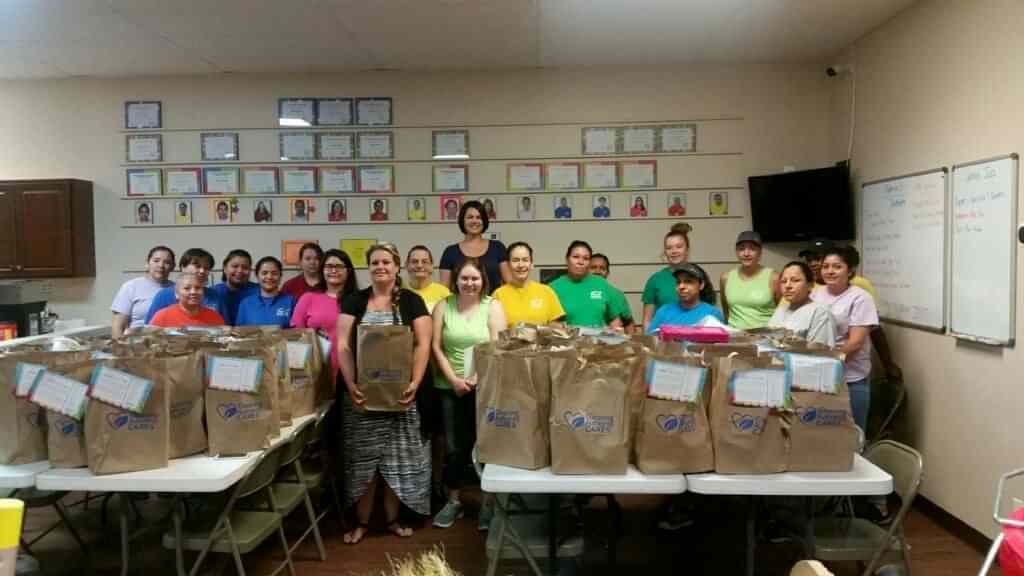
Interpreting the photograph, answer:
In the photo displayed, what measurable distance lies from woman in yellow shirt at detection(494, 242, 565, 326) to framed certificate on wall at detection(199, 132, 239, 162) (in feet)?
9.56

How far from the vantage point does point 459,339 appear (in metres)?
3.28

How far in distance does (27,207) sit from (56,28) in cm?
169

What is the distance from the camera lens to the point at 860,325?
10.8 ft

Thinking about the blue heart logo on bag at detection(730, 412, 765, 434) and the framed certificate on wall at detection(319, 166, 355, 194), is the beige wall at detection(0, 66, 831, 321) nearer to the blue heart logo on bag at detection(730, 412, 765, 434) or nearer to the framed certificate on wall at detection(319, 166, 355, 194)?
the framed certificate on wall at detection(319, 166, 355, 194)

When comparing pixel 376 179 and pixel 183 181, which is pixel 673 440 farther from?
pixel 183 181

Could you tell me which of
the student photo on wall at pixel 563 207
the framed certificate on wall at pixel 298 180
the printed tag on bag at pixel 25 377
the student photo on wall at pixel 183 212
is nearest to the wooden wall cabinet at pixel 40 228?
the student photo on wall at pixel 183 212

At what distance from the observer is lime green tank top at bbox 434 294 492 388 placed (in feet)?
10.7

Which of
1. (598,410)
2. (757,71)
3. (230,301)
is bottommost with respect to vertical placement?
(598,410)

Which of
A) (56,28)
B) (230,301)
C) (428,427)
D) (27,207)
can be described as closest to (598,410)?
(428,427)

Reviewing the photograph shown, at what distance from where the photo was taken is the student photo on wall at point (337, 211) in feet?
16.8

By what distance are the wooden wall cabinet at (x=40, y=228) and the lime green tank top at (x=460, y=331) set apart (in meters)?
3.60

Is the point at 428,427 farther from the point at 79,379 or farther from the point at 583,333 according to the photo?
the point at 79,379

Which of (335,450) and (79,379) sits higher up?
(79,379)

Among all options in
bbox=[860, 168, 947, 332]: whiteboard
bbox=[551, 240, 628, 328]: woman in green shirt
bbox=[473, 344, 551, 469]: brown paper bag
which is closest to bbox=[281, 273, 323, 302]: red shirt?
bbox=[551, 240, 628, 328]: woman in green shirt
